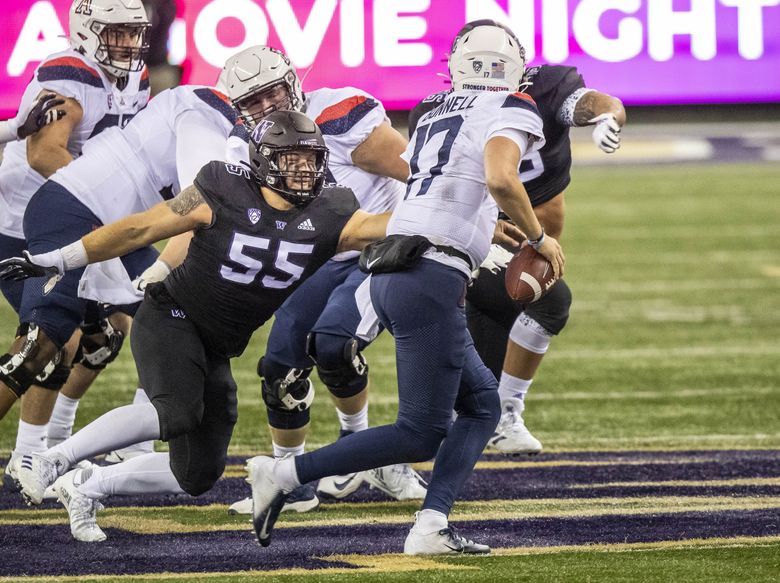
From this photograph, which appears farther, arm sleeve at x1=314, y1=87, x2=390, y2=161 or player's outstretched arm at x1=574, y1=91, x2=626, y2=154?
arm sleeve at x1=314, y1=87, x2=390, y2=161

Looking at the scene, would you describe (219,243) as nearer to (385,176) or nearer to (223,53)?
(385,176)

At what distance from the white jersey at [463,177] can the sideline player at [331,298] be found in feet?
2.10

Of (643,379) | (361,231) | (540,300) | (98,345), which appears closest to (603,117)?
(540,300)

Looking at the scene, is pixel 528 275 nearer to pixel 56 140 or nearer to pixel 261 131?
pixel 261 131

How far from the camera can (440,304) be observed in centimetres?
411

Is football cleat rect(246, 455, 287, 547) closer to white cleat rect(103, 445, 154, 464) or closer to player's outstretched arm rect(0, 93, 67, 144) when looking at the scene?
white cleat rect(103, 445, 154, 464)

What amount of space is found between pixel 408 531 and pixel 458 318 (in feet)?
2.71

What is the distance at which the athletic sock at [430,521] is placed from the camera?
4168 millimetres

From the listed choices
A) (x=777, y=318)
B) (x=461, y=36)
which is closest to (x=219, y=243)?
(x=461, y=36)

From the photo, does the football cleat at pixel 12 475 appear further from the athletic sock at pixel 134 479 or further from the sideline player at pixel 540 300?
the sideline player at pixel 540 300

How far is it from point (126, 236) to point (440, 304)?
3.07 ft

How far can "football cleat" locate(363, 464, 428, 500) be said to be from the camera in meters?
5.14

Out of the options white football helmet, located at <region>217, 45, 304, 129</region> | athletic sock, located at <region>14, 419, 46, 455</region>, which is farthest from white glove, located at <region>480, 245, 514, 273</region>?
athletic sock, located at <region>14, 419, 46, 455</region>

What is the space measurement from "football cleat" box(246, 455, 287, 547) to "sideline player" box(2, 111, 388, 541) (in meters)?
→ 0.25
